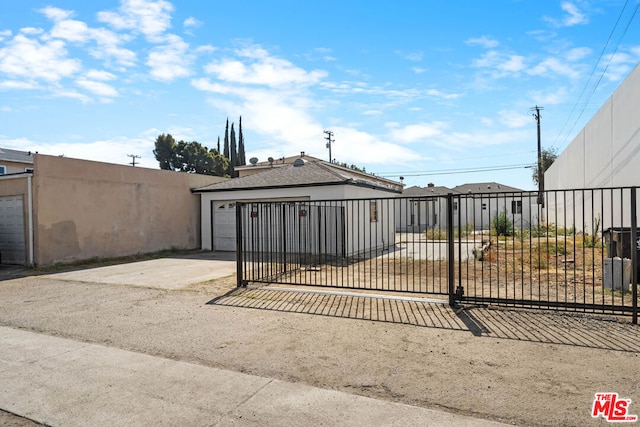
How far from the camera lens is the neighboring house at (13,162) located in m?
28.3

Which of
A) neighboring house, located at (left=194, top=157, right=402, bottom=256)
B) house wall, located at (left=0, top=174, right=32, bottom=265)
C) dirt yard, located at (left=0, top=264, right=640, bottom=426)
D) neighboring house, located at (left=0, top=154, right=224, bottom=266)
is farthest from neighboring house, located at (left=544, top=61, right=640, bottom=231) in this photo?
house wall, located at (left=0, top=174, right=32, bottom=265)

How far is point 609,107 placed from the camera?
1647 cm

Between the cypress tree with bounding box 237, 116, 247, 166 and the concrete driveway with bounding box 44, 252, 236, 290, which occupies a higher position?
the cypress tree with bounding box 237, 116, 247, 166

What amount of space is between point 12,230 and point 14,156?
67.6 ft

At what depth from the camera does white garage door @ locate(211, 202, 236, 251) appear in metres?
18.1

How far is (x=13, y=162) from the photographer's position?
29047mm

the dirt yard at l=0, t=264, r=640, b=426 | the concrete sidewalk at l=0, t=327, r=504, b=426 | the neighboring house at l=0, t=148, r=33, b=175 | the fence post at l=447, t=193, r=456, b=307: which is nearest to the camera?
the concrete sidewalk at l=0, t=327, r=504, b=426

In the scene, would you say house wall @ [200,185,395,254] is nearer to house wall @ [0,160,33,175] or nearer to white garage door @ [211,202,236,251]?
white garage door @ [211,202,236,251]

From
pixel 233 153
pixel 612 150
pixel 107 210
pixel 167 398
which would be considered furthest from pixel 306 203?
pixel 233 153

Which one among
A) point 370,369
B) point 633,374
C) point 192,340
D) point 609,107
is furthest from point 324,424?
point 609,107

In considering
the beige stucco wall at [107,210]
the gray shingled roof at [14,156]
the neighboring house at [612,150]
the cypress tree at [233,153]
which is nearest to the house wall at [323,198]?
the beige stucco wall at [107,210]

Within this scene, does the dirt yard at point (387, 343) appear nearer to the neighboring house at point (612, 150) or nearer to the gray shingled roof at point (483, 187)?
the neighboring house at point (612, 150)

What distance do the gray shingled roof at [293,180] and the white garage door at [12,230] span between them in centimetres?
699

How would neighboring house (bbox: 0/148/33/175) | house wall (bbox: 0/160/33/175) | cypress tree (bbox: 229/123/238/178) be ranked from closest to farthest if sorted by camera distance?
neighboring house (bbox: 0/148/33/175) → house wall (bbox: 0/160/33/175) → cypress tree (bbox: 229/123/238/178)
